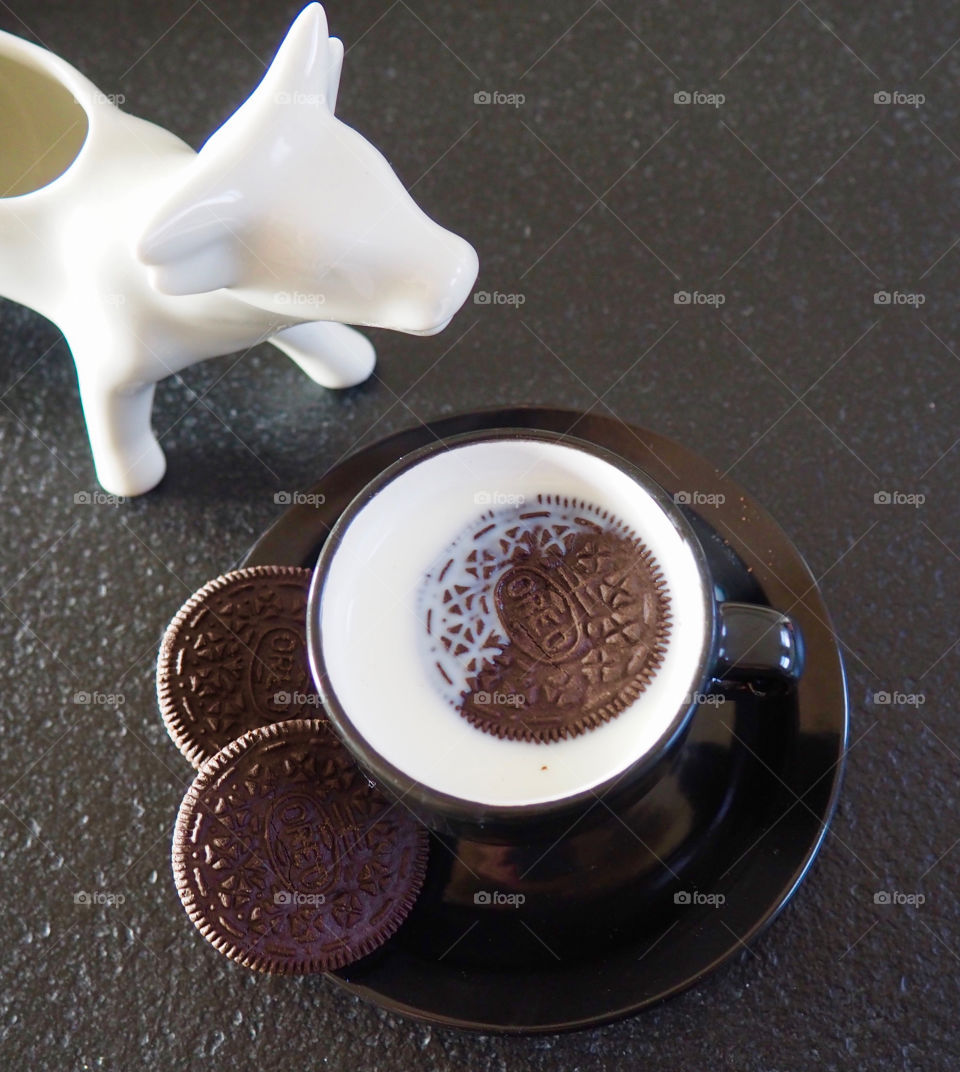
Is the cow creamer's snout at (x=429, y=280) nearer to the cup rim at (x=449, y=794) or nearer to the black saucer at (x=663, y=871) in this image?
the cup rim at (x=449, y=794)

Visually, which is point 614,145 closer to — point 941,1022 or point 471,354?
point 471,354

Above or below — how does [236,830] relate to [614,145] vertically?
below

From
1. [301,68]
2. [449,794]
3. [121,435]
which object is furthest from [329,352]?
[449,794]

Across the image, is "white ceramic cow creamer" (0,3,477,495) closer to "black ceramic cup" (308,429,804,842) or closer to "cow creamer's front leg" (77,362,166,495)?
"cow creamer's front leg" (77,362,166,495)

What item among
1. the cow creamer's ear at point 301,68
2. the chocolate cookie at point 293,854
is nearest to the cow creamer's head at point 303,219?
the cow creamer's ear at point 301,68

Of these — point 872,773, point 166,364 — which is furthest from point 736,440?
point 166,364

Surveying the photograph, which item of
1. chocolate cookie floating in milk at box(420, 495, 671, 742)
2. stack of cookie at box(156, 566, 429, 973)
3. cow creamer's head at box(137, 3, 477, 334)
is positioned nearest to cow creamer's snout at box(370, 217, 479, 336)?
cow creamer's head at box(137, 3, 477, 334)
